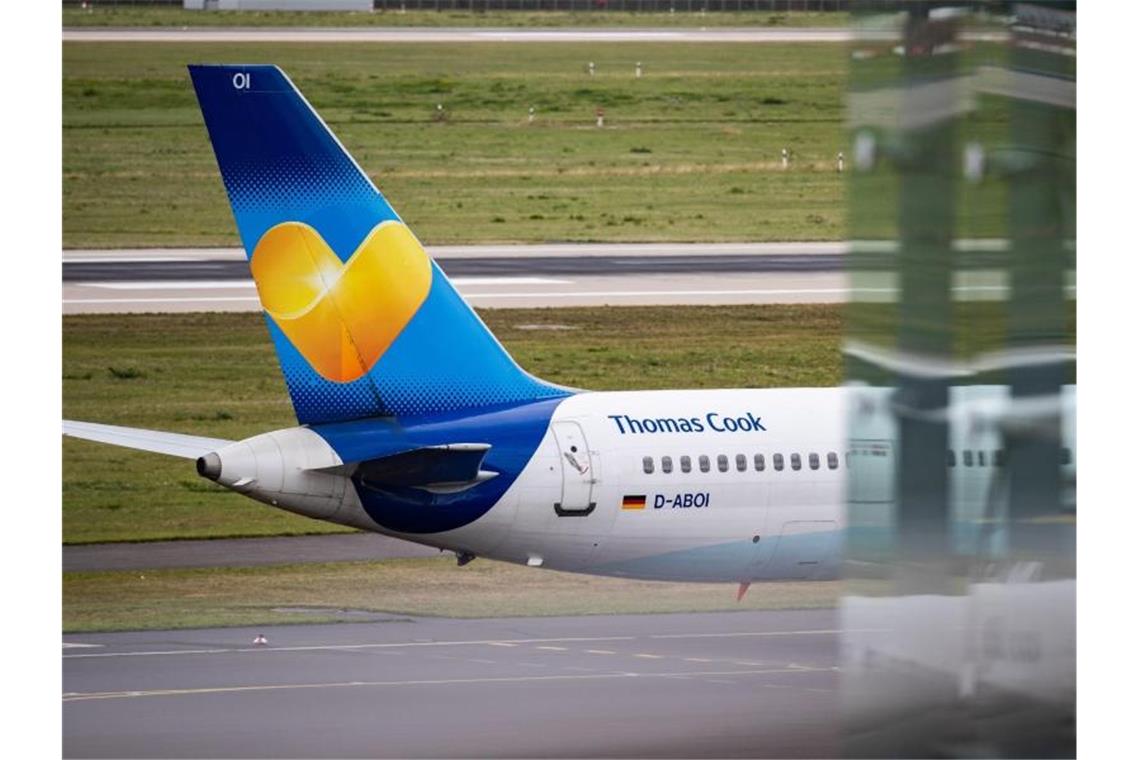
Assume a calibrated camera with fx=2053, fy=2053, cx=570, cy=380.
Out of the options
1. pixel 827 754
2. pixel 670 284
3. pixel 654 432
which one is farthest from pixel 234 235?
pixel 827 754

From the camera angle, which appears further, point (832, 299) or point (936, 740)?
point (832, 299)

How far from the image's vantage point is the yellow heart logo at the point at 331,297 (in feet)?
90.0

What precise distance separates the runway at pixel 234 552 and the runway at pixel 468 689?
5.38 m

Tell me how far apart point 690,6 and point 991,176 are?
383 ft

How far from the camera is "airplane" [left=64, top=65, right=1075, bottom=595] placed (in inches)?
1068

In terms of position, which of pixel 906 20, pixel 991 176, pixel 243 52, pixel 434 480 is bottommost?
pixel 434 480

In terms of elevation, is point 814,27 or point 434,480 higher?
point 814,27

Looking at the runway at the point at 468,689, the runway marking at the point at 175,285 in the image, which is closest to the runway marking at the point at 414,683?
the runway at the point at 468,689

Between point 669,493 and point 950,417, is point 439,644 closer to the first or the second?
point 669,493

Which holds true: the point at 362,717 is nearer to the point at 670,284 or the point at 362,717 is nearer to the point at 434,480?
the point at 434,480

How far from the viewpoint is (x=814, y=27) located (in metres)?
118

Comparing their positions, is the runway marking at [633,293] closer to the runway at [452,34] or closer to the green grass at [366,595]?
the green grass at [366,595]

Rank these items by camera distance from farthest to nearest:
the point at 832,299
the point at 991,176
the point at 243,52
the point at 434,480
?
the point at 243,52
the point at 832,299
the point at 434,480
the point at 991,176

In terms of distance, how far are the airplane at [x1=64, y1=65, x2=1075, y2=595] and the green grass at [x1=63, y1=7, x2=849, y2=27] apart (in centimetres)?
8658
